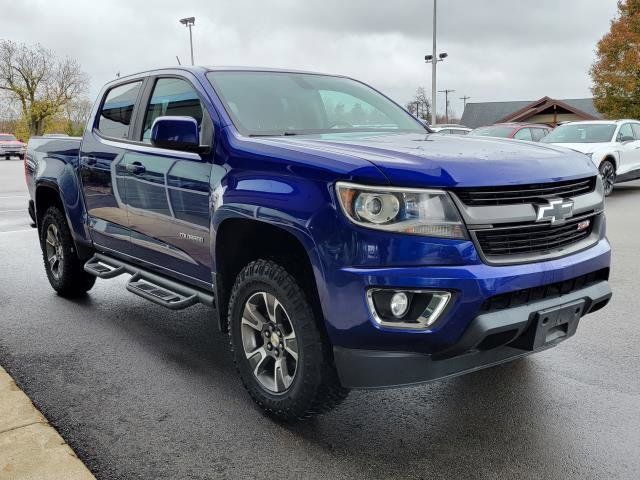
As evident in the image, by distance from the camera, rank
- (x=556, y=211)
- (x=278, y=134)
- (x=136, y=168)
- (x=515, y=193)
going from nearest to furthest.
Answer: (x=515, y=193) → (x=556, y=211) → (x=278, y=134) → (x=136, y=168)

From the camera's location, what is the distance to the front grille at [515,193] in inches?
109

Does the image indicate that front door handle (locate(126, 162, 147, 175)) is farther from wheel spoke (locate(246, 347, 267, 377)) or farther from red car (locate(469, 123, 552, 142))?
red car (locate(469, 123, 552, 142))

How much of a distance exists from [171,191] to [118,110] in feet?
4.84

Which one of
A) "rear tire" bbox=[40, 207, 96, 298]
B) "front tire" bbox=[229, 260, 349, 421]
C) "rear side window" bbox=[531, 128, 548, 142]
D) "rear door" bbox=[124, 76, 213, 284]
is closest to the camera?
"front tire" bbox=[229, 260, 349, 421]

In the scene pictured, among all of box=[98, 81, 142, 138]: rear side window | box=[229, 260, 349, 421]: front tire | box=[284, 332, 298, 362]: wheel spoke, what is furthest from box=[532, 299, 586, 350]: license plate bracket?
box=[98, 81, 142, 138]: rear side window

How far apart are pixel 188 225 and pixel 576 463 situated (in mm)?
2440

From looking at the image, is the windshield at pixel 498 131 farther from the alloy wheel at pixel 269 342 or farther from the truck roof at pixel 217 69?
the alloy wheel at pixel 269 342

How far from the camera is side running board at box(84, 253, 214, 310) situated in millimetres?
3928

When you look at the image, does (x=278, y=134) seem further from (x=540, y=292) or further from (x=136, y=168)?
(x=540, y=292)

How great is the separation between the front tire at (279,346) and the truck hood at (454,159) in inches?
27.8

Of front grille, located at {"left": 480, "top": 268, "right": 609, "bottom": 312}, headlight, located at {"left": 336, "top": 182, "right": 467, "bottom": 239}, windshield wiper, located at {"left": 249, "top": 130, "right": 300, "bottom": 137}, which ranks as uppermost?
windshield wiper, located at {"left": 249, "top": 130, "right": 300, "bottom": 137}

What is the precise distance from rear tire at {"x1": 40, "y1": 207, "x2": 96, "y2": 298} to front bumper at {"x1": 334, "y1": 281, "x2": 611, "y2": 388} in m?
3.68

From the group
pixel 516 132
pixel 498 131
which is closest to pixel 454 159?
pixel 516 132

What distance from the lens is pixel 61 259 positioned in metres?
5.82
